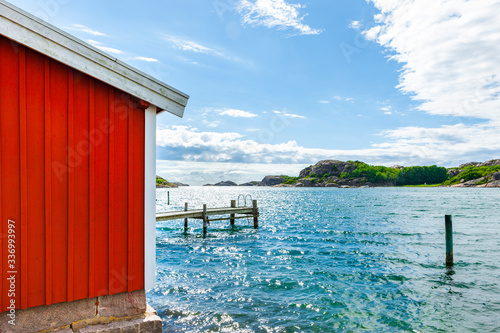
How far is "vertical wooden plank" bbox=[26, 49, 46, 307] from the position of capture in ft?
15.5

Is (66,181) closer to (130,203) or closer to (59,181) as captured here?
(59,181)

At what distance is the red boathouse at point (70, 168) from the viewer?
182 inches

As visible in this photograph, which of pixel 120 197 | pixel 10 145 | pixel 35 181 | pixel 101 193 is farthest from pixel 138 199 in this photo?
pixel 10 145

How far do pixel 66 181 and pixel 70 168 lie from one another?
21 centimetres

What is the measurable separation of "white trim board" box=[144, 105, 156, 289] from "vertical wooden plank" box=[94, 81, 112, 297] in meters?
0.66

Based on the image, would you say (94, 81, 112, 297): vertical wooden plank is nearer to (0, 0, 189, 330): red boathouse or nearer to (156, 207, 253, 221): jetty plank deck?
(0, 0, 189, 330): red boathouse

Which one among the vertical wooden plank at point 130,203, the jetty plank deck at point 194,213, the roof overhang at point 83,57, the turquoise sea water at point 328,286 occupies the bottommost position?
the turquoise sea water at point 328,286

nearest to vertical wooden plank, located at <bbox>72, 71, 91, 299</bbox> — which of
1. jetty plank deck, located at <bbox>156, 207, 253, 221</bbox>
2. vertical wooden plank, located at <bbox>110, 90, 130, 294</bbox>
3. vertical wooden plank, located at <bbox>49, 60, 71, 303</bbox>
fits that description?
vertical wooden plank, located at <bbox>49, 60, 71, 303</bbox>

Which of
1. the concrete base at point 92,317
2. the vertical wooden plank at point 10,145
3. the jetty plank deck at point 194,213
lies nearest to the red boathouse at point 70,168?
the vertical wooden plank at point 10,145

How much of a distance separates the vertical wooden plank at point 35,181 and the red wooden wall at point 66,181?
1 cm

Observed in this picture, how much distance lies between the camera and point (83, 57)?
5.13 meters

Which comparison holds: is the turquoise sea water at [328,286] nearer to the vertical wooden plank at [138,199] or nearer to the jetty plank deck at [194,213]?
the jetty plank deck at [194,213]

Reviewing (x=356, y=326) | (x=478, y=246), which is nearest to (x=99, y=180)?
(x=356, y=326)

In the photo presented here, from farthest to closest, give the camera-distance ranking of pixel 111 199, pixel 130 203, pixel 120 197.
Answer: pixel 130 203 → pixel 120 197 → pixel 111 199
